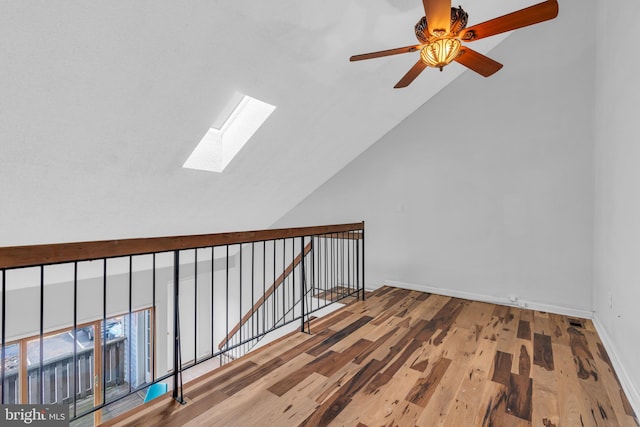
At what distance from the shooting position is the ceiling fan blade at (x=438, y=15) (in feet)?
5.02

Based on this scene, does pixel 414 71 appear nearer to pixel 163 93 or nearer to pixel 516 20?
pixel 516 20

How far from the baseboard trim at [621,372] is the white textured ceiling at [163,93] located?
9.41 feet

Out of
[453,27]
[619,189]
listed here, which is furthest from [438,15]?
[619,189]

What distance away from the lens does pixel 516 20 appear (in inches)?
63.0

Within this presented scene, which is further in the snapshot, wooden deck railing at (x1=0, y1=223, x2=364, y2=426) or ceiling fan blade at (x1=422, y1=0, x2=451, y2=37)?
ceiling fan blade at (x1=422, y1=0, x2=451, y2=37)

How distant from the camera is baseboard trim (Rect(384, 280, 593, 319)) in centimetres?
314

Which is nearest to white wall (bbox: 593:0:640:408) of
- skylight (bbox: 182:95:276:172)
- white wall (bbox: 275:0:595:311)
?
white wall (bbox: 275:0:595:311)

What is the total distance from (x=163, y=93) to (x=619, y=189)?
3.43 meters

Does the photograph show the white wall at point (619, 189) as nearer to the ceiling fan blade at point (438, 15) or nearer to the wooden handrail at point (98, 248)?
the ceiling fan blade at point (438, 15)

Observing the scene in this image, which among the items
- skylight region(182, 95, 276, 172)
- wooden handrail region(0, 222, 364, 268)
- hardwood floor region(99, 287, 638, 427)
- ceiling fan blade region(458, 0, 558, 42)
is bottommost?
hardwood floor region(99, 287, 638, 427)

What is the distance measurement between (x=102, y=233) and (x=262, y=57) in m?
2.77

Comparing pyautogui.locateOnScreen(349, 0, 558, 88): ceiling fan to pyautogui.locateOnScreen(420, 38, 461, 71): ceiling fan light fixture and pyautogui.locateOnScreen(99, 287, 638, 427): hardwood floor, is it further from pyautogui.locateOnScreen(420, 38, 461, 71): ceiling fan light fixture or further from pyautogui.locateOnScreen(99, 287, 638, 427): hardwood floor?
pyautogui.locateOnScreen(99, 287, 638, 427): hardwood floor

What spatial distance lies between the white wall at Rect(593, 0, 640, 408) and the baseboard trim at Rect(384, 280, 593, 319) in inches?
9.3

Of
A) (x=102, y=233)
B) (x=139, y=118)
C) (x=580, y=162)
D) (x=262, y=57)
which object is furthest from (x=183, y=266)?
(x=580, y=162)
